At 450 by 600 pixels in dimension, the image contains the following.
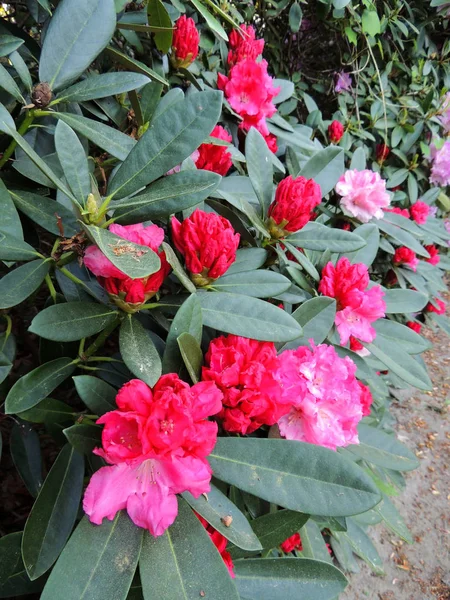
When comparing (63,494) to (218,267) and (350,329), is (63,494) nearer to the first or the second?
(218,267)

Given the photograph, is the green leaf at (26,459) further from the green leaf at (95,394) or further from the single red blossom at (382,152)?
the single red blossom at (382,152)

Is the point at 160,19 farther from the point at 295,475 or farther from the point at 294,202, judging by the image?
the point at 295,475

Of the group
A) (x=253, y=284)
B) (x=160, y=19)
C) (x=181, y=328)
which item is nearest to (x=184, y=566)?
(x=181, y=328)

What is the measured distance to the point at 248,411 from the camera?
25.9 inches

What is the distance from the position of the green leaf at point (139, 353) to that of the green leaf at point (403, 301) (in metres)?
0.83

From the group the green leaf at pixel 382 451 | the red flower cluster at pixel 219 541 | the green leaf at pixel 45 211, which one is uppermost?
the green leaf at pixel 45 211

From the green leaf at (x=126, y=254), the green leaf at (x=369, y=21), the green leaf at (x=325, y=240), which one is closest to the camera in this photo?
the green leaf at (x=126, y=254)

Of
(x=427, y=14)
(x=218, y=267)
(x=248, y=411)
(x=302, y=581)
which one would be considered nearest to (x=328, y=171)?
(x=218, y=267)

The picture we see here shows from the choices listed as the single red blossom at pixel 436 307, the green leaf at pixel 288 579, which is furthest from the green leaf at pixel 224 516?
the single red blossom at pixel 436 307

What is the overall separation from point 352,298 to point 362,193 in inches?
23.8

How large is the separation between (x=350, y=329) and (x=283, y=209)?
0.30 meters

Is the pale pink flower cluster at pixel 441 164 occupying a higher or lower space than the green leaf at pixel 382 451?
higher

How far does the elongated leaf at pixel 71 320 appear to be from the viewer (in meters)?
0.60

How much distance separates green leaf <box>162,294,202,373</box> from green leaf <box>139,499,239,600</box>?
0.65 feet
